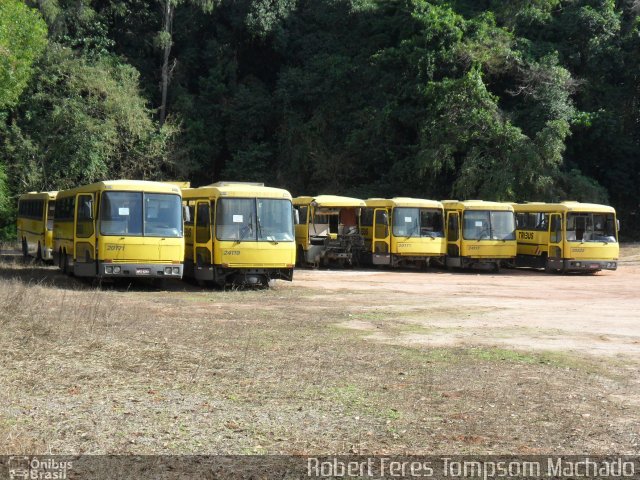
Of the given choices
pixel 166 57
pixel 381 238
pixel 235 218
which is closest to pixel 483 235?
pixel 381 238

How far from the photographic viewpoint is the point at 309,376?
413 inches

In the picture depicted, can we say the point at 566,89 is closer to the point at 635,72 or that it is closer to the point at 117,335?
the point at 635,72

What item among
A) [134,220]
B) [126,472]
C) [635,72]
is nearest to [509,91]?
[635,72]

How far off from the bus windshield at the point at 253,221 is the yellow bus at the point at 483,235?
1125 centimetres

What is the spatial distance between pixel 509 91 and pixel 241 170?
1524 cm

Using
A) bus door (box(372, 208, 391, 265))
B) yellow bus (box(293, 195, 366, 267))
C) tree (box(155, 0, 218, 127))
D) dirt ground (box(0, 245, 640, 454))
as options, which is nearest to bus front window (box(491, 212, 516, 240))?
bus door (box(372, 208, 391, 265))

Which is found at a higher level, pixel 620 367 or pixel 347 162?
pixel 347 162

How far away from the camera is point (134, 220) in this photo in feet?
69.5

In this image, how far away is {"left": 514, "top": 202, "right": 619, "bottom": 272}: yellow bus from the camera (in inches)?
1195

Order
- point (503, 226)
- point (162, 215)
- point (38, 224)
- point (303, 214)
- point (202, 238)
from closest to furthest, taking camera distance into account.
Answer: point (162, 215) < point (202, 238) < point (38, 224) < point (503, 226) < point (303, 214)

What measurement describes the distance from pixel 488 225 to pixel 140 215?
47.9 ft

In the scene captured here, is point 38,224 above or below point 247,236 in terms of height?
above

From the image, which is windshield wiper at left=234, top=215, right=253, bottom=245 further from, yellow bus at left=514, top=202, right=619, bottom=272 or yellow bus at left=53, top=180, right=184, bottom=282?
yellow bus at left=514, top=202, right=619, bottom=272

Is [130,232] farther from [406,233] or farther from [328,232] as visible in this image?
[406,233]
